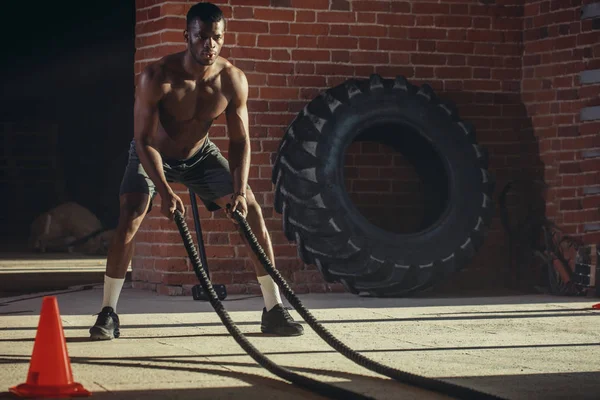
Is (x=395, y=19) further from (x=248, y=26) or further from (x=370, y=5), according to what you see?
(x=248, y=26)

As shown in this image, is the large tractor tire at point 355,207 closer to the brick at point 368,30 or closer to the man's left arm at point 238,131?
the brick at point 368,30

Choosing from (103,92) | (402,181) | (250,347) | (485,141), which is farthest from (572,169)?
(103,92)

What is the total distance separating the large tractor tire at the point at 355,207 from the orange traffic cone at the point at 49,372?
14.1 feet

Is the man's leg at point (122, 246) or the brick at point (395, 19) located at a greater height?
the brick at point (395, 19)

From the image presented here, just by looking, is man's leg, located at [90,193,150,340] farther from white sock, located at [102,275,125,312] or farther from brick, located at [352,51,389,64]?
brick, located at [352,51,389,64]

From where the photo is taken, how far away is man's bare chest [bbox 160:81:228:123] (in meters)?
6.34

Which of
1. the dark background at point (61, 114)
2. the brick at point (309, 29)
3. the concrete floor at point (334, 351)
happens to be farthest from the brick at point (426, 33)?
the dark background at point (61, 114)

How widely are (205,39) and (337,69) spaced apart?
323 cm

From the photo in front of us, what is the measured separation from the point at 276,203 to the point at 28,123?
33.5 feet

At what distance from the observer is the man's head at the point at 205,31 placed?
19.6 ft

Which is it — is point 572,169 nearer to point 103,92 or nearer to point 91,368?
point 91,368

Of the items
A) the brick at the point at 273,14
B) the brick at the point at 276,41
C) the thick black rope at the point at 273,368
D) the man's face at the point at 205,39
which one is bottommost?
the thick black rope at the point at 273,368

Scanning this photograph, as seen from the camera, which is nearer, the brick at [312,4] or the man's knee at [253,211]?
the man's knee at [253,211]

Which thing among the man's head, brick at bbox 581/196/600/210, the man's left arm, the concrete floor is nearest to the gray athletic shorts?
the man's left arm
